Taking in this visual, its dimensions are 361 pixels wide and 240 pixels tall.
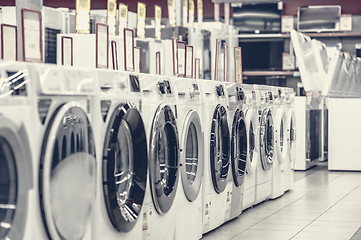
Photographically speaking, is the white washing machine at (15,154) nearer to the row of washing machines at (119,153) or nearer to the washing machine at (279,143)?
the row of washing machines at (119,153)

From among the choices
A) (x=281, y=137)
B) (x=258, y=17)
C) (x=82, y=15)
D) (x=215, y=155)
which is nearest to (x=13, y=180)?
(x=215, y=155)

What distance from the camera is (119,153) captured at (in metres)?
3.60

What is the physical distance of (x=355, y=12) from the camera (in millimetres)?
14375

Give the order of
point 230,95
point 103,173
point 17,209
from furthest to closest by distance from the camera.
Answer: point 230,95 < point 103,173 < point 17,209

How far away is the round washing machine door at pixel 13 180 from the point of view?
2.50 metres

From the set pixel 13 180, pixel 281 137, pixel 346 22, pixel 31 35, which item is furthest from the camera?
pixel 346 22

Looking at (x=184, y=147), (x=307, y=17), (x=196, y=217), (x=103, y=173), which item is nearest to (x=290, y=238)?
(x=196, y=217)

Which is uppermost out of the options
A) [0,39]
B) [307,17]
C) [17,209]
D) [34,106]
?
[307,17]

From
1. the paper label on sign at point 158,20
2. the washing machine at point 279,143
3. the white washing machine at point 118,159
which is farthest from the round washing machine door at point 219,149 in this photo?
the paper label on sign at point 158,20

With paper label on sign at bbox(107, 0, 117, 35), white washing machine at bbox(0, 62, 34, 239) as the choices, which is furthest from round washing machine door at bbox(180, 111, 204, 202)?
paper label on sign at bbox(107, 0, 117, 35)

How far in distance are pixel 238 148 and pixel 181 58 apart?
2.84 feet

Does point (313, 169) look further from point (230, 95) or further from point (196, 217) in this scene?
point (196, 217)

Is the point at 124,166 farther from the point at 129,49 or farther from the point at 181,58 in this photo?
the point at 181,58

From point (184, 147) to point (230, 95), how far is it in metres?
1.16
